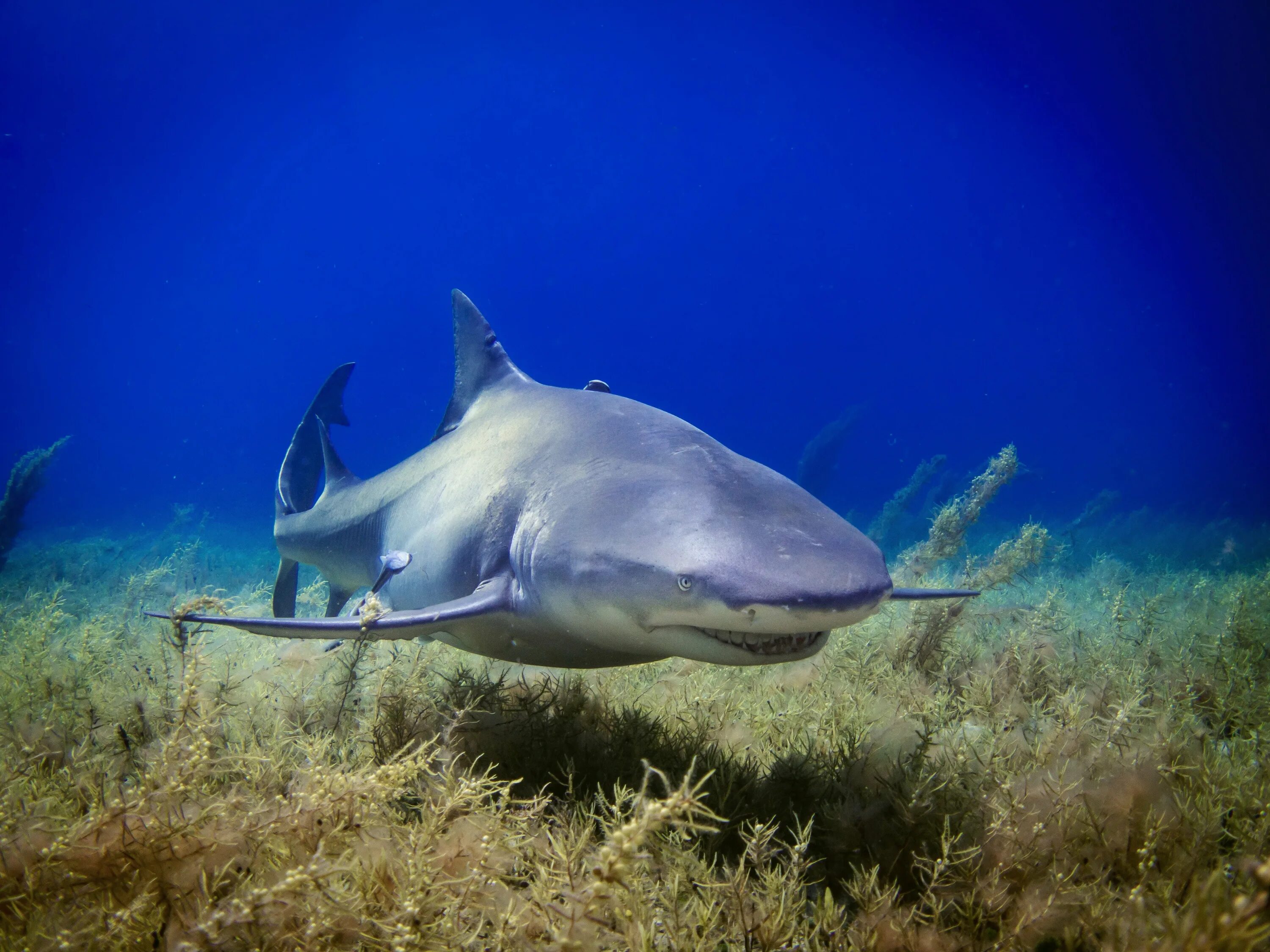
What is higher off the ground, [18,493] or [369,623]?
[369,623]

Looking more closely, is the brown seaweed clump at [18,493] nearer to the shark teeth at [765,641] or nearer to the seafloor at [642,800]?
the seafloor at [642,800]

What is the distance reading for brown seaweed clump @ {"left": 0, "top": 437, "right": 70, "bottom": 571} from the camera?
40.5 feet

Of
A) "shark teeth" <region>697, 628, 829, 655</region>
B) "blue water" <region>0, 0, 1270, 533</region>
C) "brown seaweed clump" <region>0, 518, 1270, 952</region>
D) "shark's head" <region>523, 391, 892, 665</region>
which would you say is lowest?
"brown seaweed clump" <region>0, 518, 1270, 952</region>

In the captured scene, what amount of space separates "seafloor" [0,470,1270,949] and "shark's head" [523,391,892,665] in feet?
1.92

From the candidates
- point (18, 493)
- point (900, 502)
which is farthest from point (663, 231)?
point (18, 493)

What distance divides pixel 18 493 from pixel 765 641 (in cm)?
1791

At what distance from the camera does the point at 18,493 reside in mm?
12781

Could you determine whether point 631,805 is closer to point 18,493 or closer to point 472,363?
point 472,363

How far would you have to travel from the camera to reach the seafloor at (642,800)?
57.2 inches

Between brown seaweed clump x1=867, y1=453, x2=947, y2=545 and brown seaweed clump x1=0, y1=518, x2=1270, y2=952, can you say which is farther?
brown seaweed clump x1=867, y1=453, x2=947, y2=545

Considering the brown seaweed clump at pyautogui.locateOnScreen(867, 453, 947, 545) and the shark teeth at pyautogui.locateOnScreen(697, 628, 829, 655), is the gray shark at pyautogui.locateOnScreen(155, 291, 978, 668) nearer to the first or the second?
the shark teeth at pyautogui.locateOnScreen(697, 628, 829, 655)

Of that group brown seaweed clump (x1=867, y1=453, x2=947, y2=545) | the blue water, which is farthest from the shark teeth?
the blue water

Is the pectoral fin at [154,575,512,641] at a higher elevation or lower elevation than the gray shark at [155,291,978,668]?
lower

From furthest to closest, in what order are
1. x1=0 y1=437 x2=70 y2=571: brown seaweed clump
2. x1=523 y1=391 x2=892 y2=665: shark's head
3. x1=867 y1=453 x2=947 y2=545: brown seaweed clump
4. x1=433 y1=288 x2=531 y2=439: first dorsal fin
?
x1=867 y1=453 x2=947 y2=545: brown seaweed clump
x1=0 y1=437 x2=70 y2=571: brown seaweed clump
x1=433 y1=288 x2=531 y2=439: first dorsal fin
x1=523 y1=391 x2=892 y2=665: shark's head
